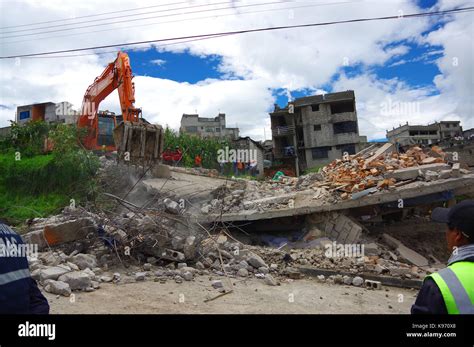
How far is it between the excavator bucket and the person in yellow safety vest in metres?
7.60

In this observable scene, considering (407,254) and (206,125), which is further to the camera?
(206,125)

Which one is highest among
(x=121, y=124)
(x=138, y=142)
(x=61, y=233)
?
(x=121, y=124)

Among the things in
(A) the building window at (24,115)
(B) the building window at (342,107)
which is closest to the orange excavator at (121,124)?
(A) the building window at (24,115)

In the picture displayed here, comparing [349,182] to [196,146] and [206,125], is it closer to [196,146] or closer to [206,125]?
[196,146]

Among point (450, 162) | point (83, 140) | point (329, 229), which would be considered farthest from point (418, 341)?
point (83, 140)

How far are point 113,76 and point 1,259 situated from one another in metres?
10.3

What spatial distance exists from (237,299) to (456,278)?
420 cm

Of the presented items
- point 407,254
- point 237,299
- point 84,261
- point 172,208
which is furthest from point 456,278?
point 407,254

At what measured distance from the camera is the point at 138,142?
29.1 feet

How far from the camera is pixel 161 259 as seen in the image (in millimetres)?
7156

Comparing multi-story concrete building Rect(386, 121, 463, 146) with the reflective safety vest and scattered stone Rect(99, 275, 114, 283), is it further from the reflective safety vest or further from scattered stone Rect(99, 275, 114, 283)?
the reflective safety vest

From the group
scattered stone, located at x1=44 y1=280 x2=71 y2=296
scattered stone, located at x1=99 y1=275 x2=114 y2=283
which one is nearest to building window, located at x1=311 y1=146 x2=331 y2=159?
scattered stone, located at x1=99 y1=275 x2=114 y2=283

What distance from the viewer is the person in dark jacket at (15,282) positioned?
1.83 metres

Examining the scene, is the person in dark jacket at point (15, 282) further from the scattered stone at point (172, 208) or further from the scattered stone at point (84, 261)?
the scattered stone at point (172, 208)
